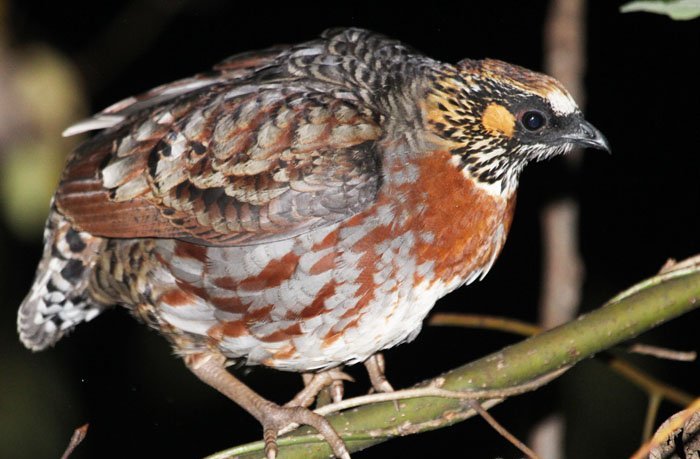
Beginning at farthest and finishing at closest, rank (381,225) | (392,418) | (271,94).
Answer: (271,94)
(381,225)
(392,418)

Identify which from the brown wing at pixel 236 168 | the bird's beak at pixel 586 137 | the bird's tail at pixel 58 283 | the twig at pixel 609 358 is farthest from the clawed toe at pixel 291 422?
the bird's beak at pixel 586 137

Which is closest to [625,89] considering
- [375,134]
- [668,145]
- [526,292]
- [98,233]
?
[668,145]

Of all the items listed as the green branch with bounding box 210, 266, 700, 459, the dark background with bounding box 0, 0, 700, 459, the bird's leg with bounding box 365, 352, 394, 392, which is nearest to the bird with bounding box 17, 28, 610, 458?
the green branch with bounding box 210, 266, 700, 459

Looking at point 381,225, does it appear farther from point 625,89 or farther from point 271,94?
point 625,89

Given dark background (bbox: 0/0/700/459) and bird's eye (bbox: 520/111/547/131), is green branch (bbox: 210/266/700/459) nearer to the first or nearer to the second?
bird's eye (bbox: 520/111/547/131)

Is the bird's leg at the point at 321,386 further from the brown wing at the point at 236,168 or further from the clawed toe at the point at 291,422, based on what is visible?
the brown wing at the point at 236,168

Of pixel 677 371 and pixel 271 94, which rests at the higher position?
pixel 271 94
